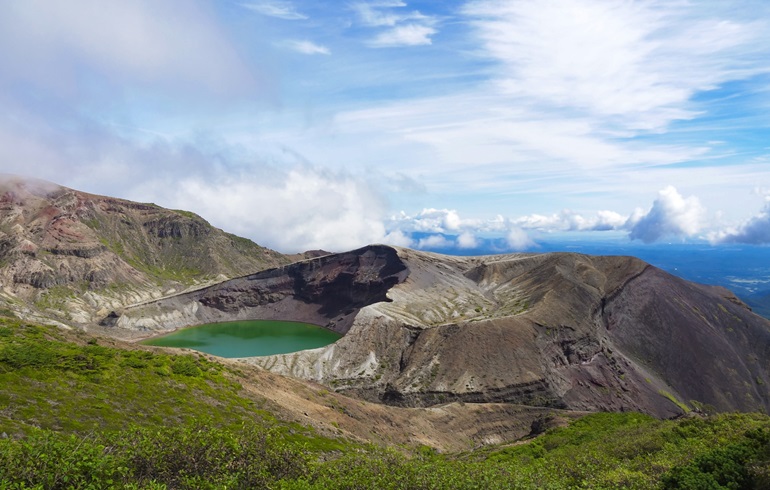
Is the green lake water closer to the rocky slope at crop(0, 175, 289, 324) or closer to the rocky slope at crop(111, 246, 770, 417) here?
the rocky slope at crop(111, 246, 770, 417)

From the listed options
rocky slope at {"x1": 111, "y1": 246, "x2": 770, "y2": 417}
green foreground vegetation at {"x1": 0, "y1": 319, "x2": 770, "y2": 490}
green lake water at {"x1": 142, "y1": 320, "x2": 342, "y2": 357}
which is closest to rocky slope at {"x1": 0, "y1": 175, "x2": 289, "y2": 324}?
rocky slope at {"x1": 111, "y1": 246, "x2": 770, "y2": 417}

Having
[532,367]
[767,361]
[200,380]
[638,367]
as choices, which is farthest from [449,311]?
[200,380]

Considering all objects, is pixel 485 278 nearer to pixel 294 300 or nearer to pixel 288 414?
pixel 294 300

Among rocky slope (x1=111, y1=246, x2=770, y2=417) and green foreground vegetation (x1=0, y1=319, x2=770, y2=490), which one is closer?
green foreground vegetation (x1=0, y1=319, x2=770, y2=490)

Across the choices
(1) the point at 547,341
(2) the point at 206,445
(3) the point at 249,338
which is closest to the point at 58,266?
(3) the point at 249,338

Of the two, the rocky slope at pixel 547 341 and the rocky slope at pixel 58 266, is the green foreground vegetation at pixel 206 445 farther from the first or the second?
the rocky slope at pixel 58 266

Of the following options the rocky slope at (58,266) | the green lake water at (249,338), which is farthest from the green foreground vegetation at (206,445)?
the rocky slope at (58,266)
